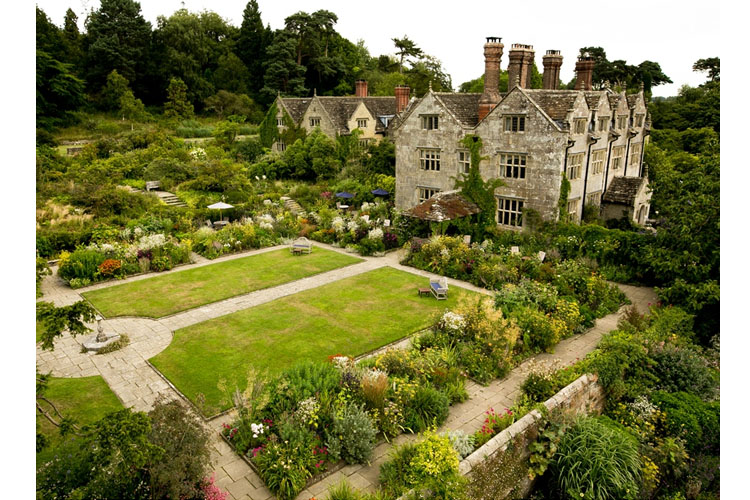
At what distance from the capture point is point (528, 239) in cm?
2173

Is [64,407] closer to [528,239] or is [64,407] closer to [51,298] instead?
[51,298]

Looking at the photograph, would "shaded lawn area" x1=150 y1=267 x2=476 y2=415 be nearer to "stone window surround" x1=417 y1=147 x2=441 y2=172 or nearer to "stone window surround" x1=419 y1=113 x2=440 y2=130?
"stone window surround" x1=417 y1=147 x2=441 y2=172

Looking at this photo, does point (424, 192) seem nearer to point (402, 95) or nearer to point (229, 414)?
point (402, 95)

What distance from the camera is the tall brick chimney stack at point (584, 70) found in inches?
985

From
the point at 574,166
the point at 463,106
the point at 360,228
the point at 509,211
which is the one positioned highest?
the point at 463,106

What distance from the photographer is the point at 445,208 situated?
22.6 metres

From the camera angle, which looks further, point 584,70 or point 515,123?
point 584,70

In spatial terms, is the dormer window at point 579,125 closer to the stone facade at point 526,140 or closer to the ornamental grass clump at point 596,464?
the stone facade at point 526,140

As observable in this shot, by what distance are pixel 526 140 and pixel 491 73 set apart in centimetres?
416

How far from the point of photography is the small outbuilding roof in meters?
22.3

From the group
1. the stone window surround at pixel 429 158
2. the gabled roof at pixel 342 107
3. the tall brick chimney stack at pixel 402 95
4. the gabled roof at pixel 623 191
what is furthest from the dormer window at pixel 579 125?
the gabled roof at pixel 342 107

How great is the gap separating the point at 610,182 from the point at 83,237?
2546cm

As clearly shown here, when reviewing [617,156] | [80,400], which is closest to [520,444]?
[80,400]

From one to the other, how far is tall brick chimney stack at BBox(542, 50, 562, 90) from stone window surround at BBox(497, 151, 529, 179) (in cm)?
580
